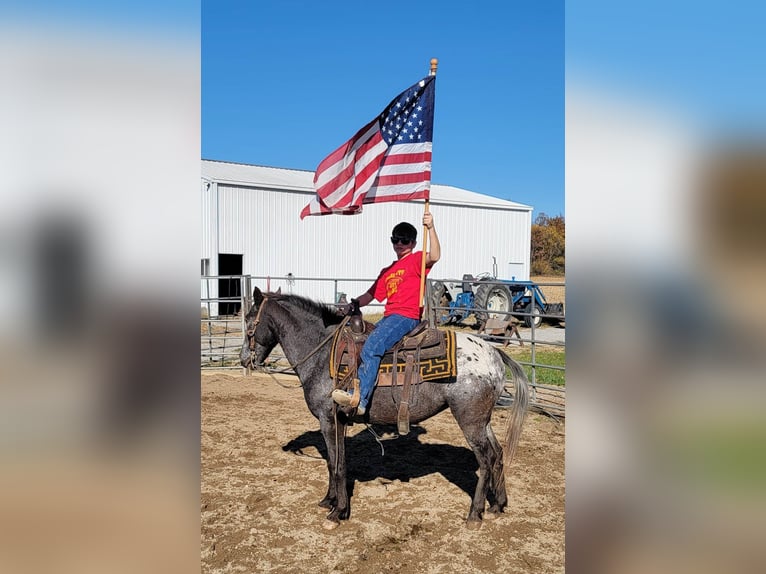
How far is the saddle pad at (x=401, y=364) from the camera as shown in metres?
4.19

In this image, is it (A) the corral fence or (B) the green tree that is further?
(B) the green tree

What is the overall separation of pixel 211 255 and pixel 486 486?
1675 centimetres

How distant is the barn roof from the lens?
67.9 ft

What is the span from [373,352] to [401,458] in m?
2.18

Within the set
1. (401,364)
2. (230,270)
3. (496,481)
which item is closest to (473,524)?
(496,481)

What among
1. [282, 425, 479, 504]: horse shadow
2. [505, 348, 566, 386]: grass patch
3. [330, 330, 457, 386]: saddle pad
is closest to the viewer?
[330, 330, 457, 386]: saddle pad

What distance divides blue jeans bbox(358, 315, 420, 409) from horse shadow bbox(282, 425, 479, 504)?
0.97 metres

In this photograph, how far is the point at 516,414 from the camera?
14.5 ft

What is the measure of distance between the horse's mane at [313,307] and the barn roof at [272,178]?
1591 centimetres

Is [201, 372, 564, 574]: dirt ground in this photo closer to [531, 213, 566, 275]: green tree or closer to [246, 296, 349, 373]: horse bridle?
[246, 296, 349, 373]: horse bridle

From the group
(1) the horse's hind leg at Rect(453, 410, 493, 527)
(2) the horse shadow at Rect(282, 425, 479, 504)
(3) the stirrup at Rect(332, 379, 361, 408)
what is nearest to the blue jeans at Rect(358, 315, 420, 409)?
(3) the stirrup at Rect(332, 379, 361, 408)

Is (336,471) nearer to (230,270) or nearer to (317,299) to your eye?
(317,299)
